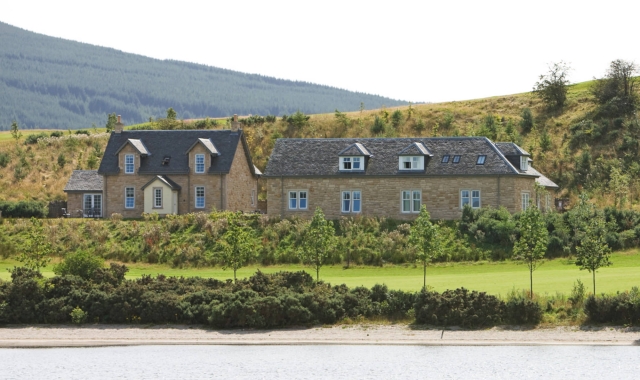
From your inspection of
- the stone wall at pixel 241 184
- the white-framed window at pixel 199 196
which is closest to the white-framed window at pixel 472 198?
the stone wall at pixel 241 184

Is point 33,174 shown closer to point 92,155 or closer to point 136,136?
point 92,155

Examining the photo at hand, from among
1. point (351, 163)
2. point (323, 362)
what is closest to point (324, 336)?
point (323, 362)

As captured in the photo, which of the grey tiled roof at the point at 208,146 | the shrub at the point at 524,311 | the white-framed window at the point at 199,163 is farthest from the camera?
the white-framed window at the point at 199,163

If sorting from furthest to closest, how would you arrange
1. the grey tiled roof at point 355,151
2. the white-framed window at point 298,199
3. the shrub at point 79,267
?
the white-framed window at point 298,199 → the grey tiled roof at point 355,151 → the shrub at point 79,267

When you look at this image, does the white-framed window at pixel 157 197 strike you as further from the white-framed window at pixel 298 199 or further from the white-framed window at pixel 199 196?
the white-framed window at pixel 298 199

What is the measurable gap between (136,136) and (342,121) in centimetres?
2754

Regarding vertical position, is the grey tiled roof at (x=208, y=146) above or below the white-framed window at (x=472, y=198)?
above

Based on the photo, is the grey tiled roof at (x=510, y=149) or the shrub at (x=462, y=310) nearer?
the shrub at (x=462, y=310)

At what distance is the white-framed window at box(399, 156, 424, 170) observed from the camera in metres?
61.7

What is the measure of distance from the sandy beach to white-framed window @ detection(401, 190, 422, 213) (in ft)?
98.0

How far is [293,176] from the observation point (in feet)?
206

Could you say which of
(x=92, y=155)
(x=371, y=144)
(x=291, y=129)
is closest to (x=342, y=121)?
(x=291, y=129)

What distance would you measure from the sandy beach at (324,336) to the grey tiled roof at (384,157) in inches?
1176

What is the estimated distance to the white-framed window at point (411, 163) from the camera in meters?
61.7
